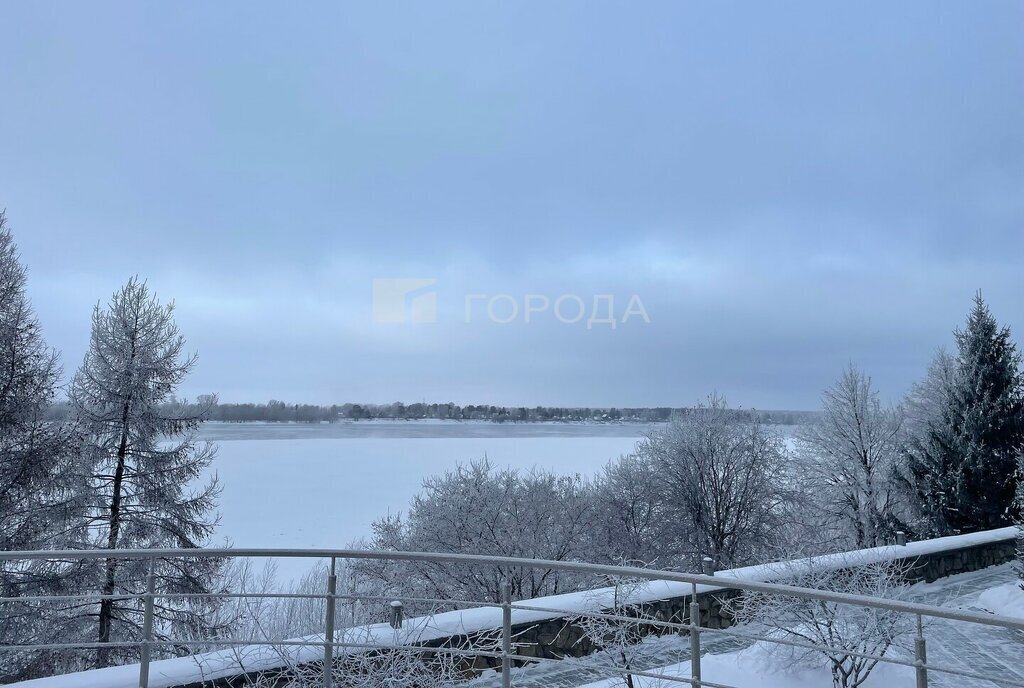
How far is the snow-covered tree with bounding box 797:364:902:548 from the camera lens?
22.2 metres

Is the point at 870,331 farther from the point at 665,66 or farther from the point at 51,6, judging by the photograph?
the point at 51,6

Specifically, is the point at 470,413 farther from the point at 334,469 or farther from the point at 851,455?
the point at 851,455

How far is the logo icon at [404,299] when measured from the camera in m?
25.7

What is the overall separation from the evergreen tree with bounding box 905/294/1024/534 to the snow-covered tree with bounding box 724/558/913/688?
10731 millimetres

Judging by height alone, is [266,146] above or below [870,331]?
above

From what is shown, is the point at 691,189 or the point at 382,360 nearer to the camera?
the point at 691,189

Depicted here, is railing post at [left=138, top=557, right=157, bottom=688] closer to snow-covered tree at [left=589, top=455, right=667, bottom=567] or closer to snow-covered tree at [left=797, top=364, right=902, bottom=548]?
snow-covered tree at [left=589, top=455, right=667, bottom=567]

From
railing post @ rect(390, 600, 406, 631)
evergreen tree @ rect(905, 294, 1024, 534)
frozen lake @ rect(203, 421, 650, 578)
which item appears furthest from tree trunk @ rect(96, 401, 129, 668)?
evergreen tree @ rect(905, 294, 1024, 534)

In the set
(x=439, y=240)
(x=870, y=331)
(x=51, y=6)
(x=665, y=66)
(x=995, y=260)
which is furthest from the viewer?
(x=870, y=331)

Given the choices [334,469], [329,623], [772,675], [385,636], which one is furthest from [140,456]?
[334,469]

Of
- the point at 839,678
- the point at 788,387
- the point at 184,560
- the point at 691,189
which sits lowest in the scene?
the point at 184,560

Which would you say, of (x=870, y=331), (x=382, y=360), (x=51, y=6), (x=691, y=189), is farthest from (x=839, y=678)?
(x=382, y=360)

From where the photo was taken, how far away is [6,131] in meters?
15.1

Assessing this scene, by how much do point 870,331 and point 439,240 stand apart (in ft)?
77.9
